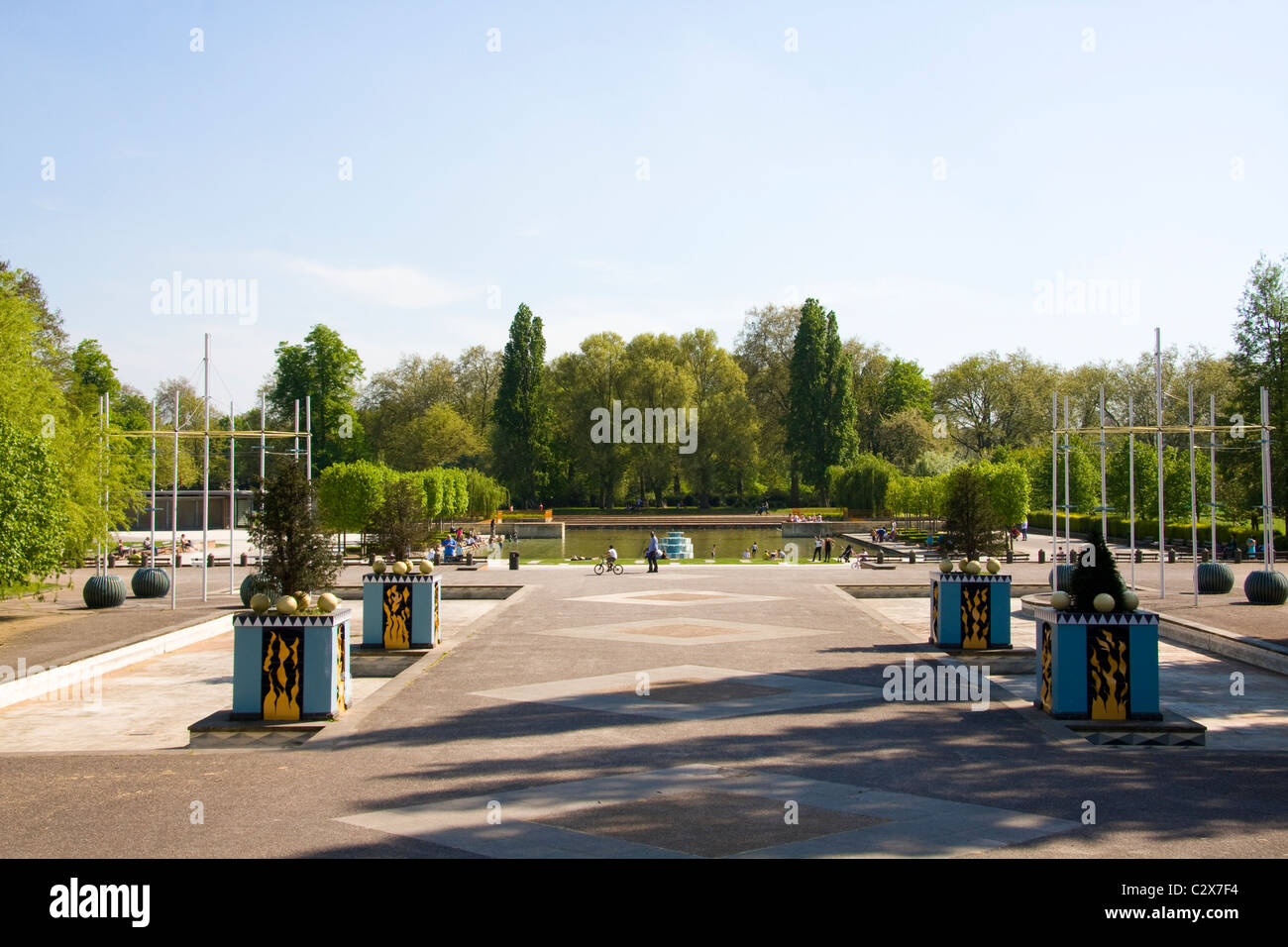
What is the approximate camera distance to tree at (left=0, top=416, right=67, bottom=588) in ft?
62.8

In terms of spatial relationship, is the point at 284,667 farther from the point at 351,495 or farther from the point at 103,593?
the point at 351,495

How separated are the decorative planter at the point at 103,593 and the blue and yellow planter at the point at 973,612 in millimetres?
18804

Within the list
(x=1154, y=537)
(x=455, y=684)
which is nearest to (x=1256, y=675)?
(x=455, y=684)

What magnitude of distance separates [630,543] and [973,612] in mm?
45273

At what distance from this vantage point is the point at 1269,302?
49281mm

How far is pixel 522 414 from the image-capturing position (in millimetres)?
84188

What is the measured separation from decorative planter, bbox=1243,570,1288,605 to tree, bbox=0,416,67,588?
2603 cm

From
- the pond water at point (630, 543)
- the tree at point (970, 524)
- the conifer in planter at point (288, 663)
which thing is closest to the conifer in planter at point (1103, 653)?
the tree at point (970, 524)

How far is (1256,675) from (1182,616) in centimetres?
612

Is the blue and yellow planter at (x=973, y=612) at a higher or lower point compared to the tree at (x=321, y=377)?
lower

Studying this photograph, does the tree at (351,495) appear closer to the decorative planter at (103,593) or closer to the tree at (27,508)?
the decorative planter at (103,593)

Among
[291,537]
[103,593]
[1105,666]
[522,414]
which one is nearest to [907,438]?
[522,414]

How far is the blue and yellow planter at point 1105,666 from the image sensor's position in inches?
461

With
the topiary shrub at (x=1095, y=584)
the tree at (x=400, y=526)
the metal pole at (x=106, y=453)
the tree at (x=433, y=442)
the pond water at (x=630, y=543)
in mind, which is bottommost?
the pond water at (x=630, y=543)
